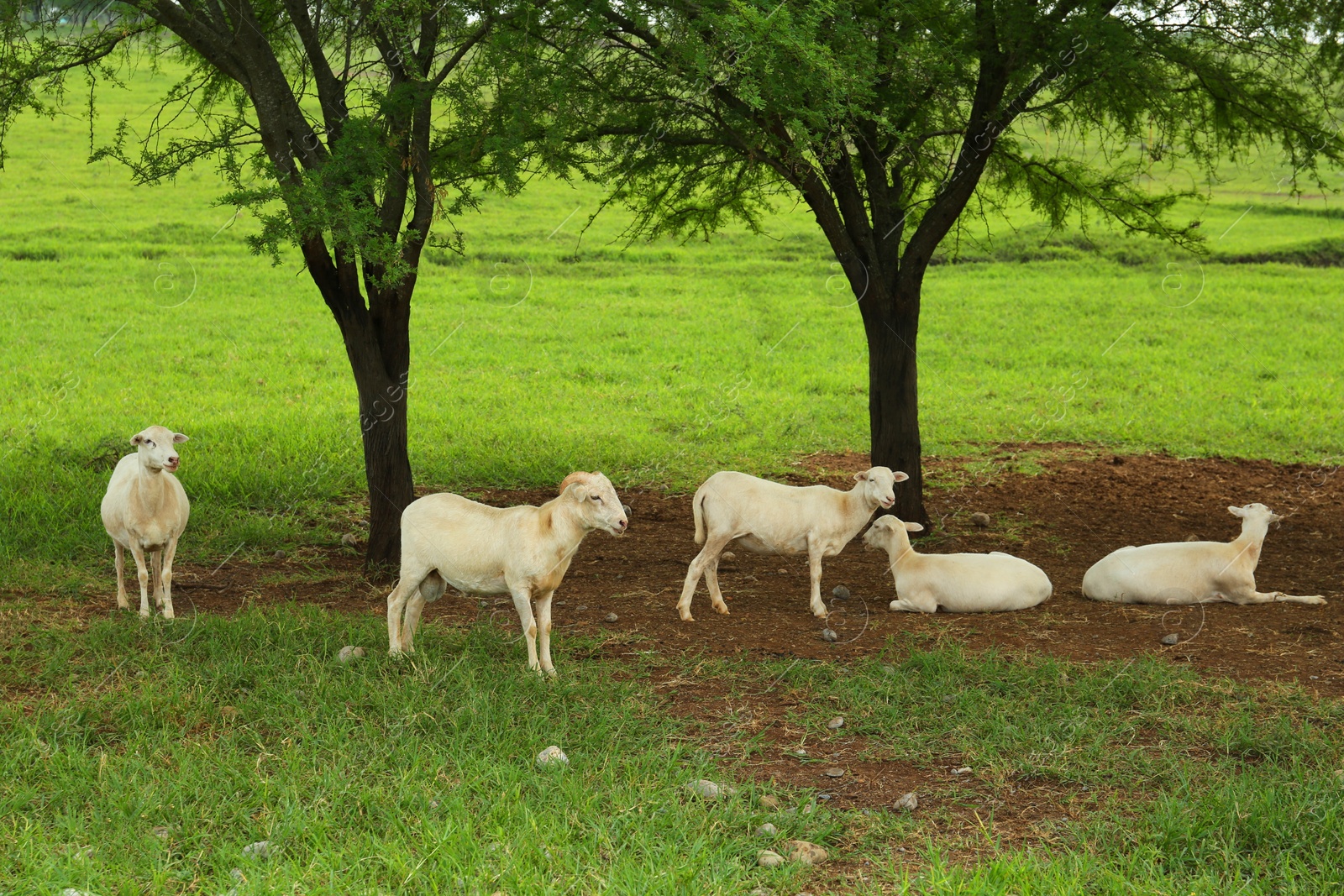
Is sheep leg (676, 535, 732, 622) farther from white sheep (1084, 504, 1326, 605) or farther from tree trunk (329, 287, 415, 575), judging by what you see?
white sheep (1084, 504, 1326, 605)

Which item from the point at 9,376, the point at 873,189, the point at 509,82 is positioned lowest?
the point at 9,376

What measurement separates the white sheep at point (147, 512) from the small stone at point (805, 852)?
16.3 feet

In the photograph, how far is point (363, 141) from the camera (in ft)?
28.7

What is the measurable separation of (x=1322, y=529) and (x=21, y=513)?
12141 millimetres

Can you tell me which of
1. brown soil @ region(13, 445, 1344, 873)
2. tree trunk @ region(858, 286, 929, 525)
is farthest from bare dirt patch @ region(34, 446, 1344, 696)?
tree trunk @ region(858, 286, 929, 525)

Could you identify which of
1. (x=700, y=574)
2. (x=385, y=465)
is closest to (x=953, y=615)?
(x=700, y=574)

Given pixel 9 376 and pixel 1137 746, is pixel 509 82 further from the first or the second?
pixel 9 376

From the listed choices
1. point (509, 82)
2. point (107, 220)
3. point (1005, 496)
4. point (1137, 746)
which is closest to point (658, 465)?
point (1005, 496)

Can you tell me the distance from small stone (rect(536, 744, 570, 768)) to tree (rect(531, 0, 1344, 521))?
4.46 m

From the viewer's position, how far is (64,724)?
6113mm

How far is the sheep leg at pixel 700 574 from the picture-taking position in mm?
8414

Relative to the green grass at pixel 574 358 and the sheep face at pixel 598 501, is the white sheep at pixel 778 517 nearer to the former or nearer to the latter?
the sheep face at pixel 598 501

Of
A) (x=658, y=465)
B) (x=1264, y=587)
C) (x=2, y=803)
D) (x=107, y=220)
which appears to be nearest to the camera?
(x=2, y=803)

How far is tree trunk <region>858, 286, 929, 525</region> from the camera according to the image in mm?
11375
